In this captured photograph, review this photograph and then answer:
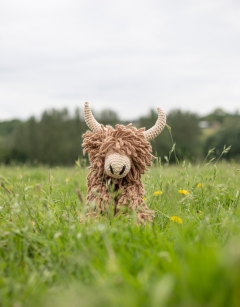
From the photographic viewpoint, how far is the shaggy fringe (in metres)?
2.79

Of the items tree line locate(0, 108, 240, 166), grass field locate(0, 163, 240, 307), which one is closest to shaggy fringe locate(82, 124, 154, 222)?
grass field locate(0, 163, 240, 307)

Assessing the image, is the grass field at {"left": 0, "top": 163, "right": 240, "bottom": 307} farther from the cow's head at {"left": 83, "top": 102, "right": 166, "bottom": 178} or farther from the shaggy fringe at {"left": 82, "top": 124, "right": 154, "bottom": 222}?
the cow's head at {"left": 83, "top": 102, "right": 166, "bottom": 178}

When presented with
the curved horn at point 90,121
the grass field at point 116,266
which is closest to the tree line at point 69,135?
the curved horn at point 90,121

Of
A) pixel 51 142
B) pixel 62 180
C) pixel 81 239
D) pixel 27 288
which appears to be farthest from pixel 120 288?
pixel 51 142

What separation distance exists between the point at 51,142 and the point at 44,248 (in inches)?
1419

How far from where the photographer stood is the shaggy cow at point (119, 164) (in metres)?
2.73

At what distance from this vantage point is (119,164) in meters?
2.68

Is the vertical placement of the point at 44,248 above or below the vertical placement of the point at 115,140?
below

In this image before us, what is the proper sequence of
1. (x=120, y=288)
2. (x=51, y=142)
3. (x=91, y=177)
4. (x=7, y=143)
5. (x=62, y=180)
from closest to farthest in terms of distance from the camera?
(x=120, y=288) → (x=91, y=177) → (x=62, y=180) → (x=51, y=142) → (x=7, y=143)

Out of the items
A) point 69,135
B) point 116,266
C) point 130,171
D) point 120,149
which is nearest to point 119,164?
point 120,149

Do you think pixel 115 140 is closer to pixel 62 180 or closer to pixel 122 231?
pixel 122 231

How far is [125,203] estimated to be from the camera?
2.78 metres

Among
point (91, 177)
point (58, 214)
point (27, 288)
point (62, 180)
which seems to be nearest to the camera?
point (27, 288)

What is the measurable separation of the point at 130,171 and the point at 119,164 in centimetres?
25
